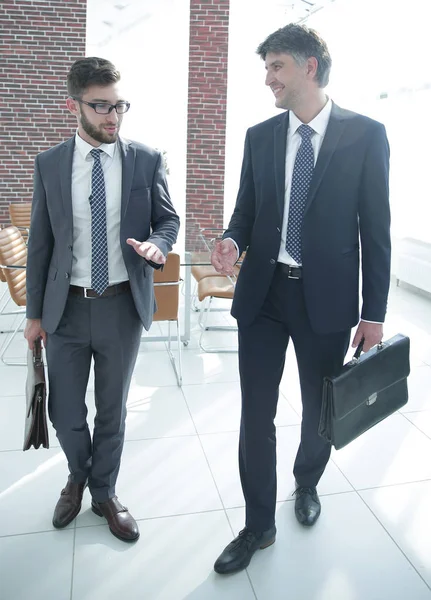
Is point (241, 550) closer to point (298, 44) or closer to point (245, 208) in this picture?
point (245, 208)

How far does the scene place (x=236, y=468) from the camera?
Answer: 2.76m

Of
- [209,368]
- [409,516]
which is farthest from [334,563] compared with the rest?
[209,368]

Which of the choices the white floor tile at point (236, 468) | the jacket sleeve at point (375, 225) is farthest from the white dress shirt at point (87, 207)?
the white floor tile at point (236, 468)

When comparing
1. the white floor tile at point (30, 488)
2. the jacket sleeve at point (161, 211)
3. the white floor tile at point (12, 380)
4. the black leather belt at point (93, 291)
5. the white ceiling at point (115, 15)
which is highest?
the white ceiling at point (115, 15)

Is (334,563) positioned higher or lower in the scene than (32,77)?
lower

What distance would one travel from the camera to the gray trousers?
2.11 m

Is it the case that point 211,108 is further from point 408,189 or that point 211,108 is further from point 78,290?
point 78,290

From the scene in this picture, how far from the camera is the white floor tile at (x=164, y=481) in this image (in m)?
2.43

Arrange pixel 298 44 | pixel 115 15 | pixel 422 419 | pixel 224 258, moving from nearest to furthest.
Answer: pixel 298 44
pixel 224 258
pixel 422 419
pixel 115 15

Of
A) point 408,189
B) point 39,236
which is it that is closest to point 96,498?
point 39,236

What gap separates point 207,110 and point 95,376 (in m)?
5.50

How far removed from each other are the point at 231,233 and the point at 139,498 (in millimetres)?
1254

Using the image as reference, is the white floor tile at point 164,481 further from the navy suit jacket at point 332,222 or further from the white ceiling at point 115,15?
the white ceiling at point 115,15

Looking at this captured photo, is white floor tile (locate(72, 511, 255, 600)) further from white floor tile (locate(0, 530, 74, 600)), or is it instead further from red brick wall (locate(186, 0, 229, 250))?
red brick wall (locate(186, 0, 229, 250))
